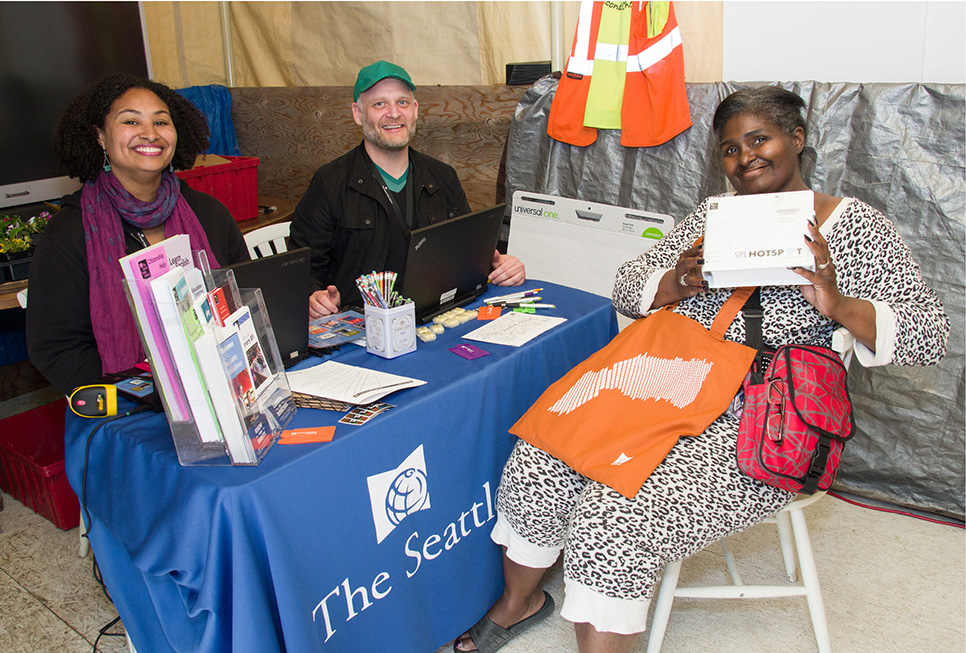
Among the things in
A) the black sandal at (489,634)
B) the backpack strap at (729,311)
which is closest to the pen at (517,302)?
the backpack strap at (729,311)

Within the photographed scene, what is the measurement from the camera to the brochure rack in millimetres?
1283

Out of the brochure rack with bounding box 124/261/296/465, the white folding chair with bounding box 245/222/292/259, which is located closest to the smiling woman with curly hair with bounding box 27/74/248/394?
the white folding chair with bounding box 245/222/292/259

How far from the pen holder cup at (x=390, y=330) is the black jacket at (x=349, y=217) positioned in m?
0.70

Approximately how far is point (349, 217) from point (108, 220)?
0.79 metres

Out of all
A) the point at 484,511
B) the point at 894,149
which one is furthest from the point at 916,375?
the point at 484,511

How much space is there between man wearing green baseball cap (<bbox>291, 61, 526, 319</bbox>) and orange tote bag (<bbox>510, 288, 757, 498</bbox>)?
708 millimetres

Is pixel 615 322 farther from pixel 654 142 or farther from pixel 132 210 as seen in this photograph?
pixel 132 210

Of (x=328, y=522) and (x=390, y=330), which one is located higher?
(x=390, y=330)

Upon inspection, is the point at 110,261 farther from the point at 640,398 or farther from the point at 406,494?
the point at 640,398

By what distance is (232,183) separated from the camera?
339 cm

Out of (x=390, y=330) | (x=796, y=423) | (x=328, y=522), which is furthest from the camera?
(x=390, y=330)

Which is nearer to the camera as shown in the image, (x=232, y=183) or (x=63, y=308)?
(x=63, y=308)

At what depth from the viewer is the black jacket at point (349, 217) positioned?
255 centimetres

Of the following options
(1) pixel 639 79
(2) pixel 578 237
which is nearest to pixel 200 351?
(2) pixel 578 237
